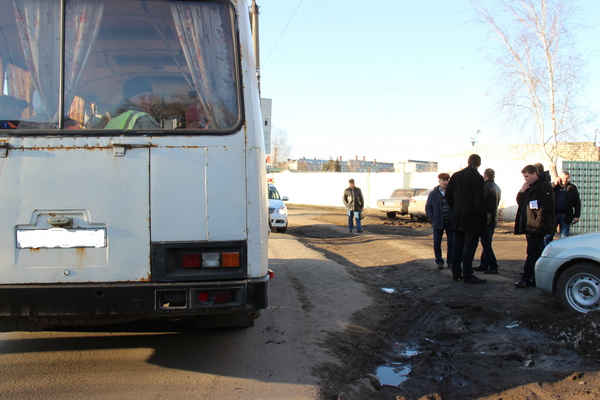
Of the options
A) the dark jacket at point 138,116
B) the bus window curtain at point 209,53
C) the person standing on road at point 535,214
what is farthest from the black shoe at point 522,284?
the dark jacket at point 138,116

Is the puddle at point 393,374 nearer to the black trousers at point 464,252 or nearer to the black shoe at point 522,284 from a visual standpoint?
the black shoe at point 522,284

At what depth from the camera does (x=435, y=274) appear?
386 inches

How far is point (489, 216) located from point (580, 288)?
3.09m

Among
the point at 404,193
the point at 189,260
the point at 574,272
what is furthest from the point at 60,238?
the point at 404,193

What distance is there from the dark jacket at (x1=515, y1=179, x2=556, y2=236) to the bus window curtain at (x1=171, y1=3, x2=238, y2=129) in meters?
5.45

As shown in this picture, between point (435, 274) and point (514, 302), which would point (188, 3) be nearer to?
point (514, 302)

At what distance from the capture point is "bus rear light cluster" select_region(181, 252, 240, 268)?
3.95 meters

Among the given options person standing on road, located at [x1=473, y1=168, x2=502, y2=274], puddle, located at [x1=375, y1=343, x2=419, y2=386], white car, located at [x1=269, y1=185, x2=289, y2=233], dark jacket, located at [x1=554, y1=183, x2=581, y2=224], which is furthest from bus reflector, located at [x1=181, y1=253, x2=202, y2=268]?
white car, located at [x1=269, y1=185, x2=289, y2=233]

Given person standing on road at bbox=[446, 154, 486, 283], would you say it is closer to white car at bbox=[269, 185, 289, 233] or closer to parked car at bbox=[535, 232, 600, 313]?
parked car at bbox=[535, 232, 600, 313]

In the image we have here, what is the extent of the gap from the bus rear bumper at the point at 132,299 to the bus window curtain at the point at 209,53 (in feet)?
4.28

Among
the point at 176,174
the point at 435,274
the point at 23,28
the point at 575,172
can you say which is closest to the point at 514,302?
the point at 435,274

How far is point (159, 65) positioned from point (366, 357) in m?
3.38

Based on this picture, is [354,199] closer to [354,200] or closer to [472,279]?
[354,200]

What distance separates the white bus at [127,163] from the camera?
12.5ft
